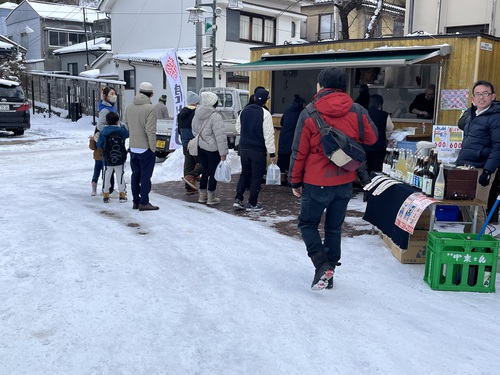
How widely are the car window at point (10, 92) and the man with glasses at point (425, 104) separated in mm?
14918

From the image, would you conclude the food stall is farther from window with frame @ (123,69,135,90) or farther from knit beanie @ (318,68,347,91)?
window with frame @ (123,69,135,90)

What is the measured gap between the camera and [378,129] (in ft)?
28.6

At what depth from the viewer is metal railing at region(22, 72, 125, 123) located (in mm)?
26495

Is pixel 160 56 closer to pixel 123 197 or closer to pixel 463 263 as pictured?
pixel 123 197

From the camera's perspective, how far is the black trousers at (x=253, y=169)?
794 cm

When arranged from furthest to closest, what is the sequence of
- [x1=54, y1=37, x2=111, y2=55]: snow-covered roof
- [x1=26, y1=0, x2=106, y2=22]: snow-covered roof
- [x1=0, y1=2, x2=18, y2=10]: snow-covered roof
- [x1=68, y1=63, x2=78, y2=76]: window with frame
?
[x1=0, y1=2, x2=18, y2=10]: snow-covered roof < [x1=26, y1=0, x2=106, y2=22]: snow-covered roof < [x1=68, y1=63, x2=78, y2=76]: window with frame < [x1=54, y1=37, x2=111, y2=55]: snow-covered roof

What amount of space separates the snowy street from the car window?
44.4 feet

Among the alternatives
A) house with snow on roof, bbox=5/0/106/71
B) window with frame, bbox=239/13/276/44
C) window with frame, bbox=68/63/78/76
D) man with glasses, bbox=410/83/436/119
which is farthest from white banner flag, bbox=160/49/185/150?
house with snow on roof, bbox=5/0/106/71

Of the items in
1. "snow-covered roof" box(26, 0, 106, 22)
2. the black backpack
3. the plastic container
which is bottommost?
the plastic container

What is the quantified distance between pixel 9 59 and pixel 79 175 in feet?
77.4

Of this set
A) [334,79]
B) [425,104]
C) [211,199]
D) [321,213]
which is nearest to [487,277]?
[321,213]

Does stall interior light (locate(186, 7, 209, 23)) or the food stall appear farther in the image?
stall interior light (locate(186, 7, 209, 23))

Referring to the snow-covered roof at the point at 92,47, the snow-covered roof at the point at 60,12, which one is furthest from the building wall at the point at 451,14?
the snow-covered roof at the point at 60,12

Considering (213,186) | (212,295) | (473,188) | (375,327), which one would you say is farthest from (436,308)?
(213,186)
